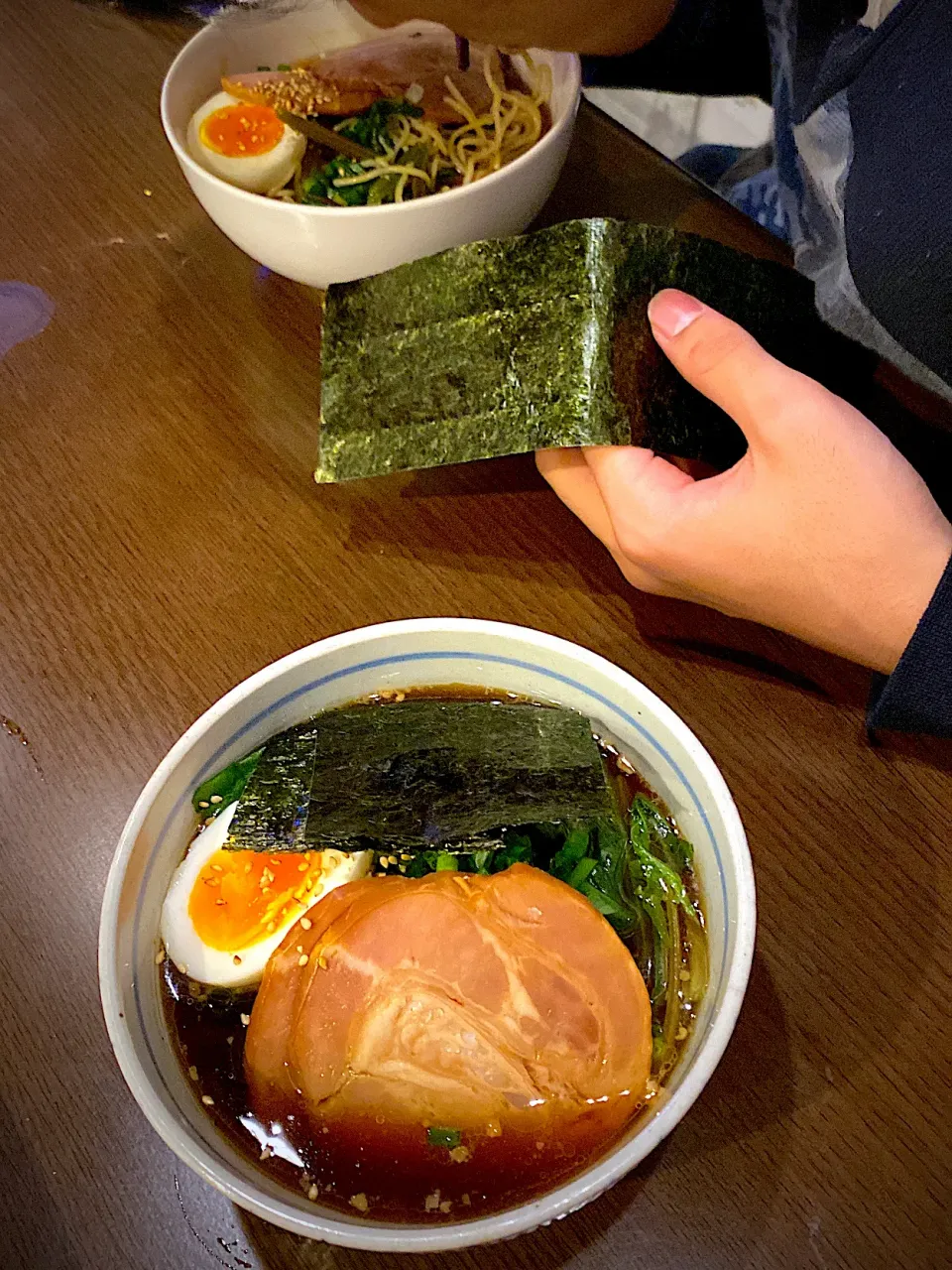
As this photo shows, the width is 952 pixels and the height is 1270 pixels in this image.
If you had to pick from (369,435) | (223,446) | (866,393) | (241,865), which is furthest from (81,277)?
(866,393)

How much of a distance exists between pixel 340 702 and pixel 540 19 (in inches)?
30.7

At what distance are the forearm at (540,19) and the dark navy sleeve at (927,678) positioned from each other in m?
0.73

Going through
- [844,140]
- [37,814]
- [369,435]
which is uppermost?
[844,140]

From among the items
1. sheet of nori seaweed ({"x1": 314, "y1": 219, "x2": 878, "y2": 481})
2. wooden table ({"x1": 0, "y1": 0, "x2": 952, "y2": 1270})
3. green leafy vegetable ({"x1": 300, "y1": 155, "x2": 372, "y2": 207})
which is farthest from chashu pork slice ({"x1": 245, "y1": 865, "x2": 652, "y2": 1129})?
green leafy vegetable ({"x1": 300, "y1": 155, "x2": 372, "y2": 207})

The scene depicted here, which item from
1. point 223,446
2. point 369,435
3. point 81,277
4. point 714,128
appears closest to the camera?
point 369,435

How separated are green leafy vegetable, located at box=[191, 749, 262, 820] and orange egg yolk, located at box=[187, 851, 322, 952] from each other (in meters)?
0.04

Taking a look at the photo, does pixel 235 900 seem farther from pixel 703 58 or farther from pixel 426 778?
pixel 703 58

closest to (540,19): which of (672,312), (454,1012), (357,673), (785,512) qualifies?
(672,312)

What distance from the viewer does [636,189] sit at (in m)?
1.33

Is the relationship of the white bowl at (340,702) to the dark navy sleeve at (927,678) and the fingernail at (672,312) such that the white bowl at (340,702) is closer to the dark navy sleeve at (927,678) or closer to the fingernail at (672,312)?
the dark navy sleeve at (927,678)

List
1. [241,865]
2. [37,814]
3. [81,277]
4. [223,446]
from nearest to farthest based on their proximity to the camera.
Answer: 1. [241,865]
2. [37,814]
3. [223,446]
4. [81,277]

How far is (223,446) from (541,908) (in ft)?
2.36

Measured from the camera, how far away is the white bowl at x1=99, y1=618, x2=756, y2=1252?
56cm

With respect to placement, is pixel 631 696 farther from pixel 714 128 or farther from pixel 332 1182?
pixel 714 128
